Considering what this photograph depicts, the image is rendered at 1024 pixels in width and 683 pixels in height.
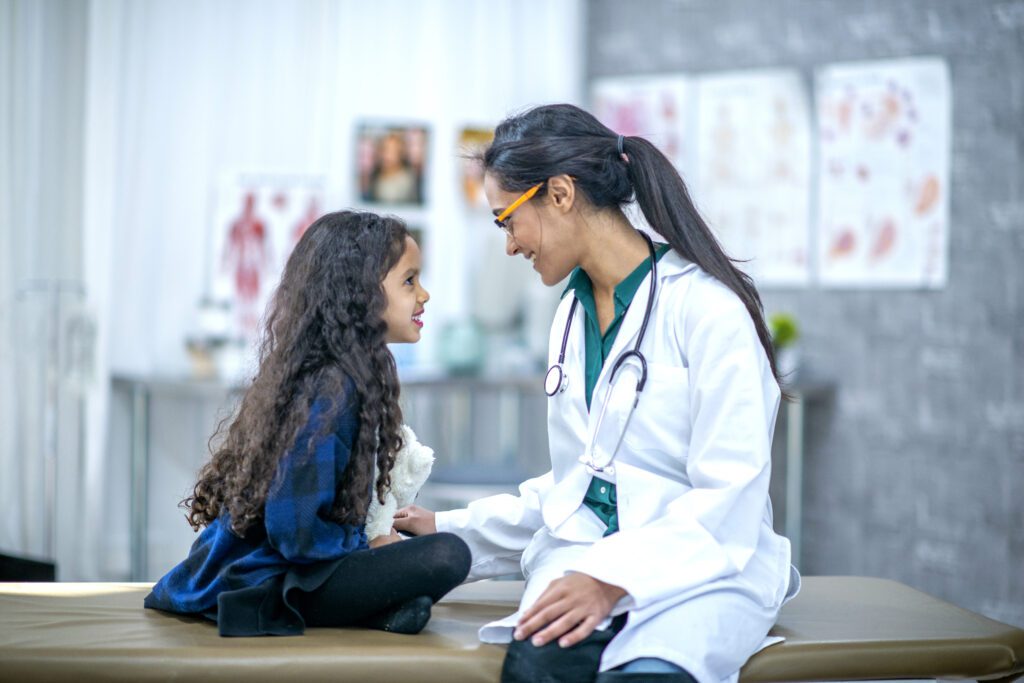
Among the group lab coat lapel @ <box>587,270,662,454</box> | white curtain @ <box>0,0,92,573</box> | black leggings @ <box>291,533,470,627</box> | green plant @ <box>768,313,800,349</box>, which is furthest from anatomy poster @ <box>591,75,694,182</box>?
black leggings @ <box>291,533,470,627</box>

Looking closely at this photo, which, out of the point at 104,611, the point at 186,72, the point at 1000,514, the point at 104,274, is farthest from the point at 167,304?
the point at 1000,514

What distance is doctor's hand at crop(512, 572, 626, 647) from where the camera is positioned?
68.4 inches

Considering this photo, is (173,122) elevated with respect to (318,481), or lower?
elevated

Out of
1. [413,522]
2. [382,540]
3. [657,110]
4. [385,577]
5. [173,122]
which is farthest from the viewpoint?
[657,110]

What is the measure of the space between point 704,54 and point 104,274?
7.78 feet

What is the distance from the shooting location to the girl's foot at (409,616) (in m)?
1.90

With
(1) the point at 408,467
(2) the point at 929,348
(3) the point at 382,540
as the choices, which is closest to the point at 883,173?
(2) the point at 929,348

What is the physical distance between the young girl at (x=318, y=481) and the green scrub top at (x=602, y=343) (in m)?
0.25

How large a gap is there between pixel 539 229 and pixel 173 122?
2.83m

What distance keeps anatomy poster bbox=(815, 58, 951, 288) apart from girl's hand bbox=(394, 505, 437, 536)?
8.48ft

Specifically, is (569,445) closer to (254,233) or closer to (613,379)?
(613,379)

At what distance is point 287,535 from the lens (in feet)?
5.92

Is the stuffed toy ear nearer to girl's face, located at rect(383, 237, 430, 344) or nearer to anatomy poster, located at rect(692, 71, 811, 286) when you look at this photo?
girl's face, located at rect(383, 237, 430, 344)

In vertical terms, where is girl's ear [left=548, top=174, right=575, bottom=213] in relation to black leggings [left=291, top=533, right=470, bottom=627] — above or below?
above
